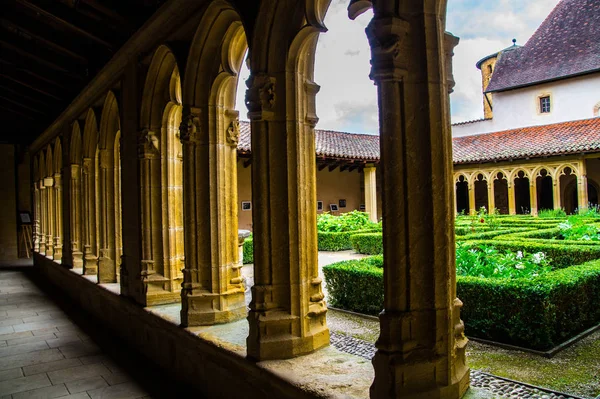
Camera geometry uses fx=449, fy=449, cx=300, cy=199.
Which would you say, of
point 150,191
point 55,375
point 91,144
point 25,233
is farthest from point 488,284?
point 25,233

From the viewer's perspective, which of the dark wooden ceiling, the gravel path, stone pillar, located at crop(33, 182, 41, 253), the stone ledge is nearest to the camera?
the stone ledge

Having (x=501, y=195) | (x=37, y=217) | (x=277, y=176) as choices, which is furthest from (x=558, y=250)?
(x=501, y=195)

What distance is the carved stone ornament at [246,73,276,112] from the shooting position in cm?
265

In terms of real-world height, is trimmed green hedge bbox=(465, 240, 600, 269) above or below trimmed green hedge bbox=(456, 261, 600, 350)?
above

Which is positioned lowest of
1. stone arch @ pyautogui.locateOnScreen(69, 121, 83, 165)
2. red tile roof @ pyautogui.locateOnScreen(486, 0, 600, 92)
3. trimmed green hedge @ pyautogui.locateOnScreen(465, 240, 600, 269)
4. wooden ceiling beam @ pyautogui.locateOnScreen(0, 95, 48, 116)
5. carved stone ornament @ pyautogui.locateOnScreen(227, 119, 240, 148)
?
trimmed green hedge @ pyautogui.locateOnScreen(465, 240, 600, 269)

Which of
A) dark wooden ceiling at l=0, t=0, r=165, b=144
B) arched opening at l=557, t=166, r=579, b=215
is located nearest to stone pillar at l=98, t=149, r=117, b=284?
dark wooden ceiling at l=0, t=0, r=165, b=144

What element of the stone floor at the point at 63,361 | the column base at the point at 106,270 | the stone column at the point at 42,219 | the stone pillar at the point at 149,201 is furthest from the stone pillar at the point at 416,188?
the stone column at the point at 42,219

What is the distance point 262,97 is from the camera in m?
2.66

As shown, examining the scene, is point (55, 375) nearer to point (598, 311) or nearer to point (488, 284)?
point (488, 284)

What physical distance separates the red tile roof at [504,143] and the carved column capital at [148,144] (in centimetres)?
911

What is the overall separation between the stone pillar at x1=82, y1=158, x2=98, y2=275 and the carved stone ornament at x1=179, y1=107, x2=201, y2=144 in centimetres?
393

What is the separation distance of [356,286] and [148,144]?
2.66 m

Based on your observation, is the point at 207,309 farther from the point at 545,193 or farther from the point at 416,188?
the point at 545,193

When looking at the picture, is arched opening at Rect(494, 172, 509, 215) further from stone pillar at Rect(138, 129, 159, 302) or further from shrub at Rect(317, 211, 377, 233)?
stone pillar at Rect(138, 129, 159, 302)
